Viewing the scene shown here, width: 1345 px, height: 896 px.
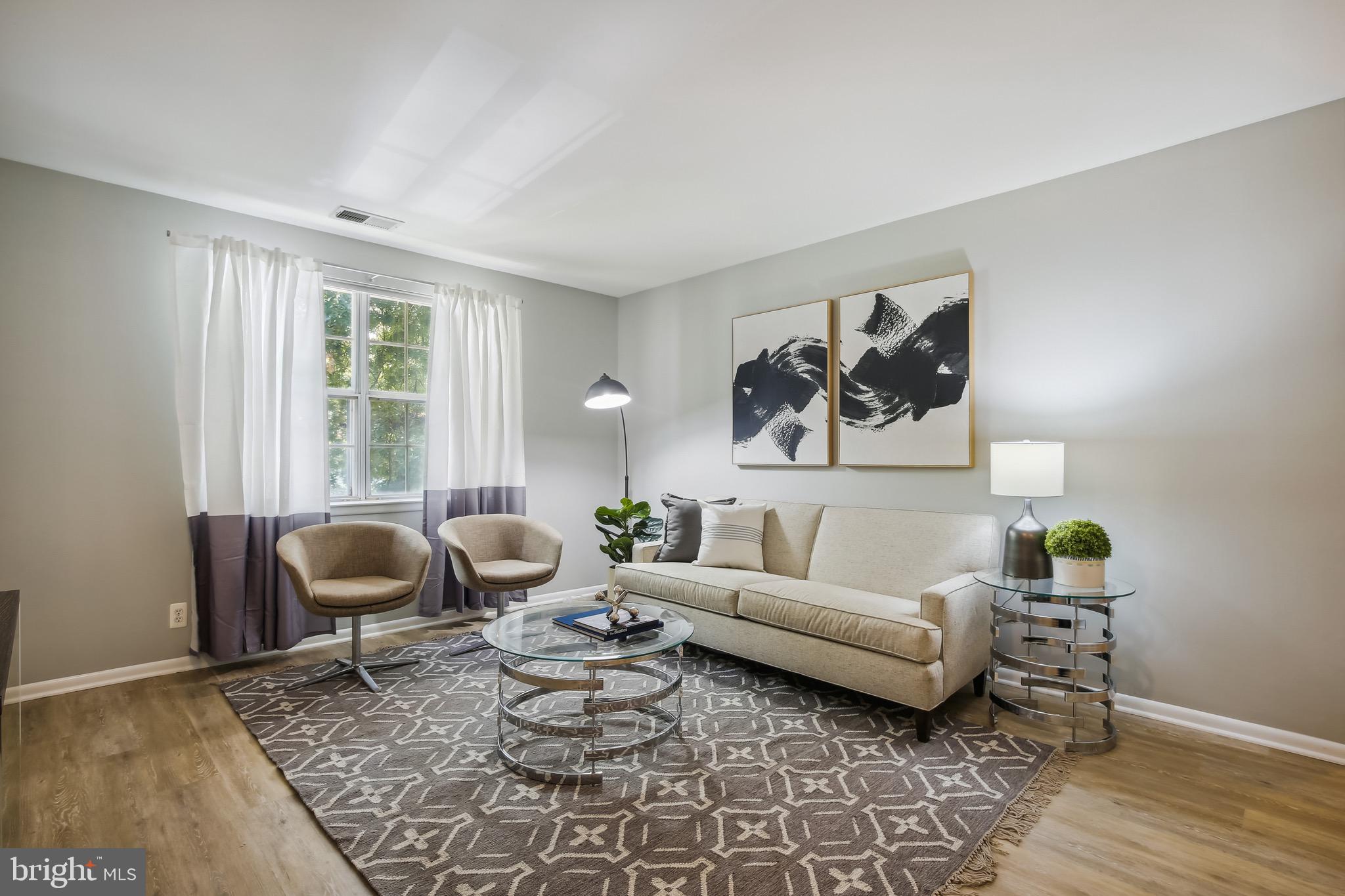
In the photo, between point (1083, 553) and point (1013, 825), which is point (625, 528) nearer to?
point (1083, 553)

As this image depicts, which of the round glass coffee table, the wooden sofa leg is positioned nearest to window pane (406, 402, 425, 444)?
the round glass coffee table

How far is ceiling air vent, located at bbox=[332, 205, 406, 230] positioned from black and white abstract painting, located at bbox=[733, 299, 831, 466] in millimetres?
2326

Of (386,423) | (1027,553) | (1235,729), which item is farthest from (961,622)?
(386,423)

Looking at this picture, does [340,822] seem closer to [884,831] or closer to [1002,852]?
[884,831]

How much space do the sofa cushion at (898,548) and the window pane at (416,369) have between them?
9.41 feet

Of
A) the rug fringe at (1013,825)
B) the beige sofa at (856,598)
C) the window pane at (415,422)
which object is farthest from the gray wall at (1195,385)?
the window pane at (415,422)

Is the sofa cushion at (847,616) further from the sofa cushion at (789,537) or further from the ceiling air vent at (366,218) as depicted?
the ceiling air vent at (366,218)

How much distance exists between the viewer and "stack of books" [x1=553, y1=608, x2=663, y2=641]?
8.82ft

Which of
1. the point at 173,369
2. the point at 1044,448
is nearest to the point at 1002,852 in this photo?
the point at 1044,448

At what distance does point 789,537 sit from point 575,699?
162cm

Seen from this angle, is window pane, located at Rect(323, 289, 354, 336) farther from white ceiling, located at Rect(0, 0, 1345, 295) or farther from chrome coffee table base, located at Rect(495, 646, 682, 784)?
chrome coffee table base, located at Rect(495, 646, 682, 784)

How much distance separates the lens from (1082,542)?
8.80 feet

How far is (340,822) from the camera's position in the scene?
207 cm

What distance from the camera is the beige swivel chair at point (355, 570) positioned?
3201 mm
